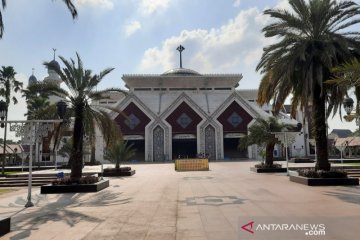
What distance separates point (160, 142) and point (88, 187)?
42162 mm

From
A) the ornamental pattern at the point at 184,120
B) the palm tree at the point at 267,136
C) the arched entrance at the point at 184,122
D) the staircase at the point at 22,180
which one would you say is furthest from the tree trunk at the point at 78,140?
the ornamental pattern at the point at 184,120

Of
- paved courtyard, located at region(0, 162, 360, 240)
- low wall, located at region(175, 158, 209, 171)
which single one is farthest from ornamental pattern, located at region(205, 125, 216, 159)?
paved courtyard, located at region(0, 162, 360, 240)

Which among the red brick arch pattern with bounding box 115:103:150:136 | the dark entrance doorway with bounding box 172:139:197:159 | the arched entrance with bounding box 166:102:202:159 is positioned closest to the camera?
the red brick arch pattern with bounding box 115:103:150:136

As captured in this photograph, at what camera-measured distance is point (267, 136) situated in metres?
29.5

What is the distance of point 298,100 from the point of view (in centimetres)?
2078

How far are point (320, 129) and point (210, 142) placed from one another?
41.0 meters

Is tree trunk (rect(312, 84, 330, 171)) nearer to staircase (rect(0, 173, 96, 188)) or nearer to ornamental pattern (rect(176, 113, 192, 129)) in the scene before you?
staircase (rect(0, 173, 96, 188))

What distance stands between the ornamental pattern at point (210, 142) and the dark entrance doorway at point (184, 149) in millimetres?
5462

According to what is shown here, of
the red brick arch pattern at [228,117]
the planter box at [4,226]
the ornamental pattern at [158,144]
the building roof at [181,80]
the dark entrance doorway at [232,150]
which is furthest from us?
the building roof at [181,80]

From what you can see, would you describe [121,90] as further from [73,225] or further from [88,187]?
[73,225]

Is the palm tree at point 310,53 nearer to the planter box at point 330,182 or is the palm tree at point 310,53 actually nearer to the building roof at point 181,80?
the planter box at point 330,182

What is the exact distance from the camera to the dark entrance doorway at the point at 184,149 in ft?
214

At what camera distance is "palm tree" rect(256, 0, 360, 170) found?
1822cm

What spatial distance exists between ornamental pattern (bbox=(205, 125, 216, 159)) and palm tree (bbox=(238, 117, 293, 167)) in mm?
28202
